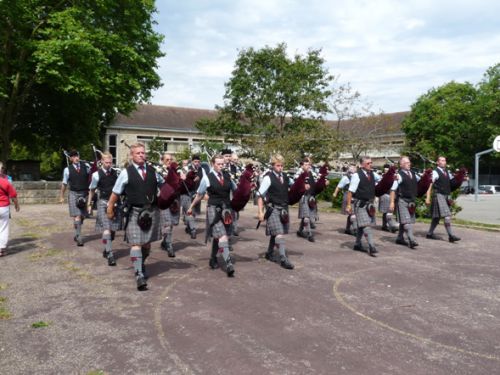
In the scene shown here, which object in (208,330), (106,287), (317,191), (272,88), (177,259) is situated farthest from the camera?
(272,88)

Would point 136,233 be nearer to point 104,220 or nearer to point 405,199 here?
point 104,220

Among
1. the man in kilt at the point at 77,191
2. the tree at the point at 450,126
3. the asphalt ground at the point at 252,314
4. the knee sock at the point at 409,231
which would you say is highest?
the tree at the point at 450,126

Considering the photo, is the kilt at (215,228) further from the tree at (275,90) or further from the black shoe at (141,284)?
the tree at (275,90)

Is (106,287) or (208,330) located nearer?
(208,330)

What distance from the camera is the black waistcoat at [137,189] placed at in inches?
249

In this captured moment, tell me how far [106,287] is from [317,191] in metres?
7.02

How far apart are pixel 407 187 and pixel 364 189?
1.60 meters

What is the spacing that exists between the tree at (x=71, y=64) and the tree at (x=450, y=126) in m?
32.8

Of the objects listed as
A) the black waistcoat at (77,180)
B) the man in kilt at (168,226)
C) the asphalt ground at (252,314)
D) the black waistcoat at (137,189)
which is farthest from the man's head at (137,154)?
the black waistcoat at (77,180)

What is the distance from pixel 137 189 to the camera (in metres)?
6.34

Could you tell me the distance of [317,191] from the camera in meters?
12.0

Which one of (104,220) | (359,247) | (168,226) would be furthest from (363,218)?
(104,220)

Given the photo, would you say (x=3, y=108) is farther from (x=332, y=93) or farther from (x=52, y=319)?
(x=52, y=319)

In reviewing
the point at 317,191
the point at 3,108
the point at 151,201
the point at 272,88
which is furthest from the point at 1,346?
the point at 272,88
